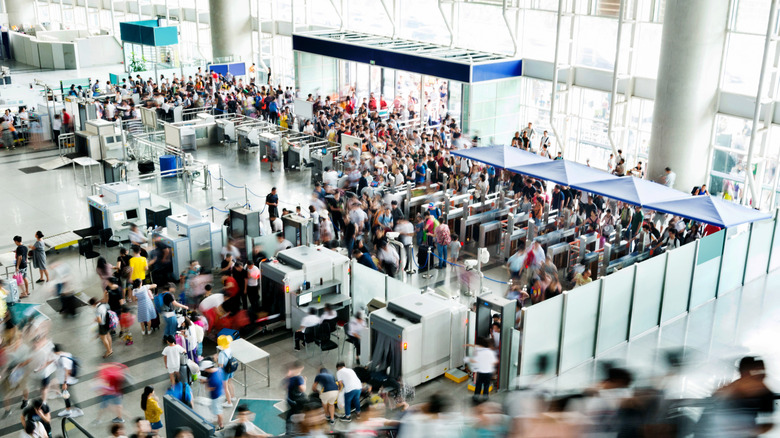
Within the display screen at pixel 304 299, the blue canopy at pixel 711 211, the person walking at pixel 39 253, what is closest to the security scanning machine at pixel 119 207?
the person walking at pixel 39 253

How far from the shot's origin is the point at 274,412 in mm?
11758

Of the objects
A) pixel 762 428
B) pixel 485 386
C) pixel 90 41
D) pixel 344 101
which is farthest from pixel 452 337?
pixel 90 41

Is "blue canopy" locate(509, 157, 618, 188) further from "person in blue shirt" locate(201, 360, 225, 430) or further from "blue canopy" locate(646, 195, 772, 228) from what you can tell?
"person in blue shirt" locate(201, 360, 225, 430)

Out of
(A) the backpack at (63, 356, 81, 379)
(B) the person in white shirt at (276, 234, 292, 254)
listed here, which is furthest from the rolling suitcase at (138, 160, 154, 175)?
(A) the backpack at (63, 356, 81, 379)

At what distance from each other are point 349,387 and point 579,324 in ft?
13.3

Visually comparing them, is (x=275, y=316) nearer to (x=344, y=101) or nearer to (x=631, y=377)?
(x=631, y=377)

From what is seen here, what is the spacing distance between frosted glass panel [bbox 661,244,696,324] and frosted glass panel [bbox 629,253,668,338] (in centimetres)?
15

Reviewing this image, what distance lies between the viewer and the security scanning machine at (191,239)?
1614cm

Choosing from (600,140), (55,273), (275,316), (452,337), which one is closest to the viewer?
(452,337)

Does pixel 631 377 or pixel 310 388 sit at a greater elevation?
pixel 631 377

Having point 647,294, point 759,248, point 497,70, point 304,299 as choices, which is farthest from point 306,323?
point 497,70

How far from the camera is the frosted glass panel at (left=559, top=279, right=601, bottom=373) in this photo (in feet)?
40.0

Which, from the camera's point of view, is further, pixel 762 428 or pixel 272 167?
pixel 272 167

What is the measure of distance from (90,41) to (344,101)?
24.3 m
